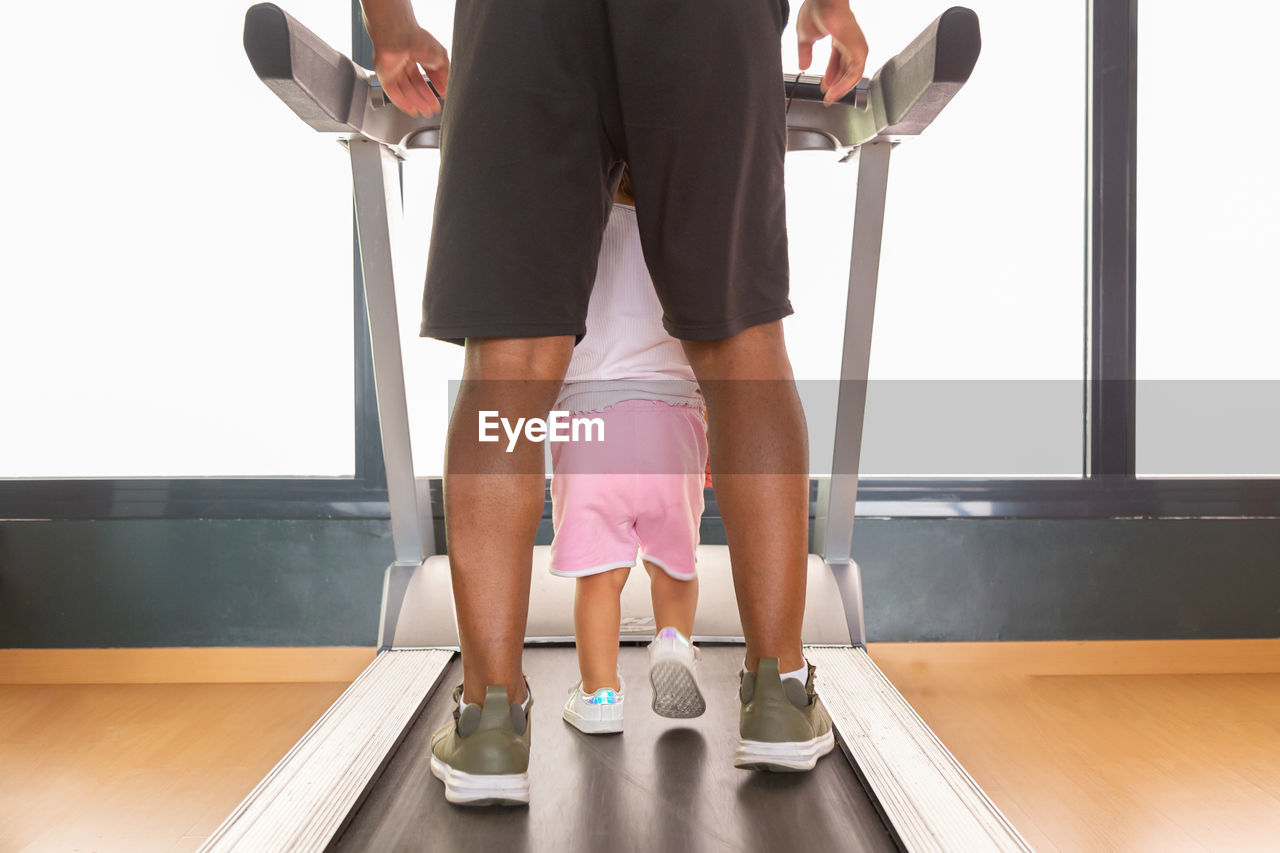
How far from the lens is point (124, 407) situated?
2.04 m

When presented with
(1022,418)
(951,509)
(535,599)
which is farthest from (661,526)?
(1022,418)

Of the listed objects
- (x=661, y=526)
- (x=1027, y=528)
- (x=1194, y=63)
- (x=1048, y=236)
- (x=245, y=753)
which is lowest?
(x=245, y=753)

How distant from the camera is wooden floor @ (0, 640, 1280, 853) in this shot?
1.20 m

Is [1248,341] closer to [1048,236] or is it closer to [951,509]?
[1048,236]

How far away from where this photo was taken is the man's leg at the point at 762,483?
94cm

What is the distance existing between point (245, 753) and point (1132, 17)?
2.42 metres

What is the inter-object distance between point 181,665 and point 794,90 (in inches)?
68.4

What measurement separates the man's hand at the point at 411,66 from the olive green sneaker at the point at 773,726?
0.78 meters

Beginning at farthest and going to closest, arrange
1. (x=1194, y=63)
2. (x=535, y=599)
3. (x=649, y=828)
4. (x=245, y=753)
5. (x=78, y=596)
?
(x=1194, y=63) → (x=78, y=596) → (x=535, y=599) → (x=245, y=753) → (x=649, y=828)

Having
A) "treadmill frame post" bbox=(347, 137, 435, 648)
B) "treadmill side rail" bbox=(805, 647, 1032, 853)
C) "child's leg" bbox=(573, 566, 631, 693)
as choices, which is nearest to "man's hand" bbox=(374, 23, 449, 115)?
"treadmill frame post" bbox=(347, 137, 435, 648)

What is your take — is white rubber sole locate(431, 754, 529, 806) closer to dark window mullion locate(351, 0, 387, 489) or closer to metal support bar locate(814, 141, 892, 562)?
metal support bar locate(814, 141, 892, 562)

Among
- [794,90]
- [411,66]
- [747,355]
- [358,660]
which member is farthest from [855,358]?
[358,660]

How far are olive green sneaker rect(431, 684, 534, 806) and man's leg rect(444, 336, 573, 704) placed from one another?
0.7 inches

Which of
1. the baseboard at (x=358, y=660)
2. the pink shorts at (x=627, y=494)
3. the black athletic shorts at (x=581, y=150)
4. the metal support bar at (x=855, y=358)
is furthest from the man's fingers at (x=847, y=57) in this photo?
the baseboard at (x=358, y=660)
